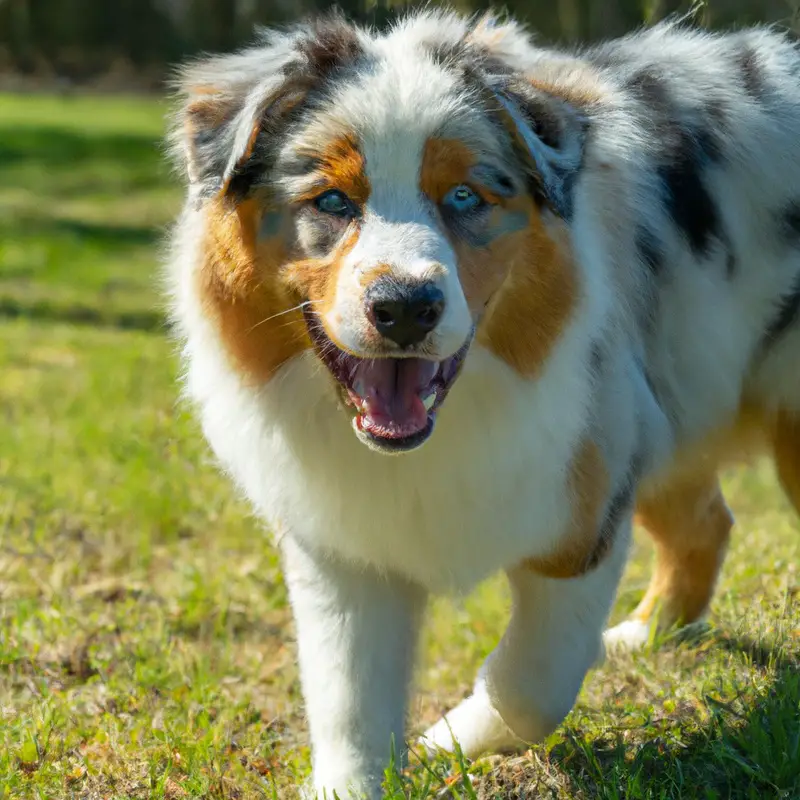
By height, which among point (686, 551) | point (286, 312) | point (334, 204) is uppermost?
point (334, 204)

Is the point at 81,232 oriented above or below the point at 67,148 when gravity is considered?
above

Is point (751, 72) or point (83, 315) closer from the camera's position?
point (751, 72)

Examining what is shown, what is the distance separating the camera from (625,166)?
377 cm

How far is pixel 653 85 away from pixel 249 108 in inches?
56.3

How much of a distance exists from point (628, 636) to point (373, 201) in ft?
8.02

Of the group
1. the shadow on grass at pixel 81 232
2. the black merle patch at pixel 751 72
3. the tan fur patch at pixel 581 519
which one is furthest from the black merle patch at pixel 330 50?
the shadow on grass at pixel 81 232

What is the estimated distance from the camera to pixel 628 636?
493cm

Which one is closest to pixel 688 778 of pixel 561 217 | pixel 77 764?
pixel 561 217

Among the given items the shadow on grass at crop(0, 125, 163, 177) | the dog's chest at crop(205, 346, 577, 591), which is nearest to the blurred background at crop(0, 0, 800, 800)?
the dog's chest at crop(205, 346, 577, 591)

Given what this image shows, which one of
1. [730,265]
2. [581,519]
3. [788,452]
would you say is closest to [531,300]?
[581,519]

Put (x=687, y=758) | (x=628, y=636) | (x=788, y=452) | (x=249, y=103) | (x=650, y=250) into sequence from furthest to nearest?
(x=628, y=636), (x=788, y=452), (x=650, y=250), (x=687, y=758), (x=249, y=103)

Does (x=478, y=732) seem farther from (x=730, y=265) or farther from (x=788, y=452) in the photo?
(x=730, y=265)

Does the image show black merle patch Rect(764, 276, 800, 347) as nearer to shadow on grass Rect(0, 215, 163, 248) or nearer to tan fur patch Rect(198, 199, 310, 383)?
tan fur patch Rect(198, 199, 310, 383)

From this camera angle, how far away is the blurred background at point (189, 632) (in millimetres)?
3584
